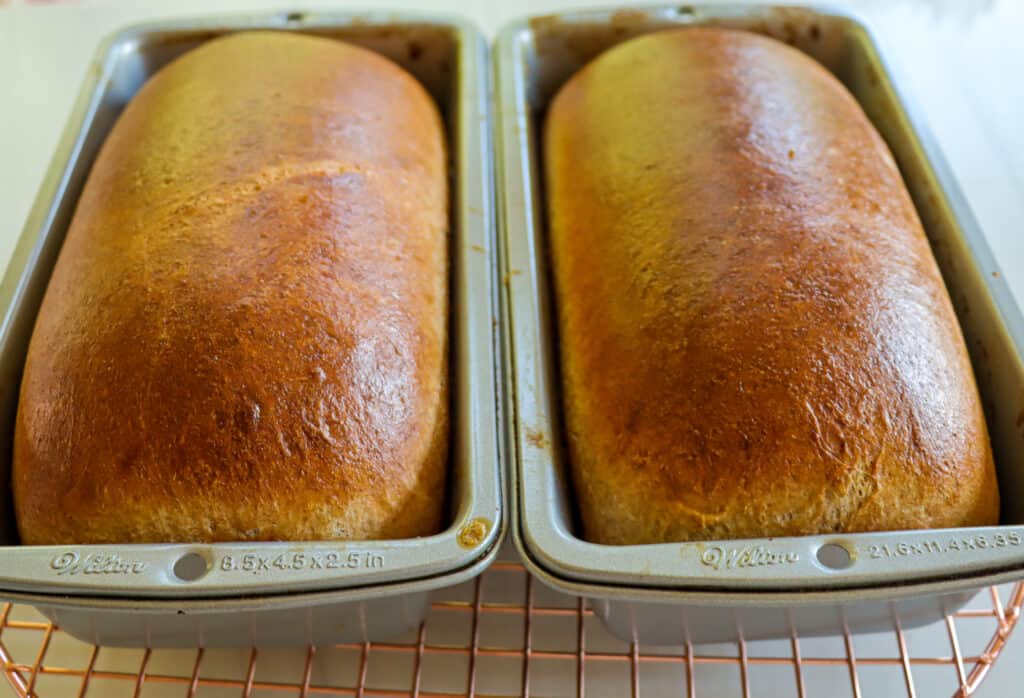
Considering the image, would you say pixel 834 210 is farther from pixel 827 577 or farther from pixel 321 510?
pixel 321 510

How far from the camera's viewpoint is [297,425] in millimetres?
928

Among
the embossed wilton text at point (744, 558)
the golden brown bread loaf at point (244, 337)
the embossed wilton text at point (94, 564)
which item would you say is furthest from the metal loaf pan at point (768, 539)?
the embossed wilton text at point (94, 564)

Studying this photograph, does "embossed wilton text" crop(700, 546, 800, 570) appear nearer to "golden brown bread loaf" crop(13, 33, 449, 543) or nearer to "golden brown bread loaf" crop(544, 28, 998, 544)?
"golden brown bread loaf" crop(544, 28, 998, 544)

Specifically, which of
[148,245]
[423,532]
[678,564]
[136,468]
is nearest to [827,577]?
[678,564]

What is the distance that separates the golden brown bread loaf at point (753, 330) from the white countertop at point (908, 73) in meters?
0.41

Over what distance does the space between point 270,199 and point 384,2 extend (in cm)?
107

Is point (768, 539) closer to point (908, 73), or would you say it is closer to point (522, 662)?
point (522, 662)

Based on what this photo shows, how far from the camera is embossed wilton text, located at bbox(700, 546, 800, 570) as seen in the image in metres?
0.83

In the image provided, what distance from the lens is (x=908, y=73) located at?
1.79 meters

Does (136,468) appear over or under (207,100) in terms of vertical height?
under

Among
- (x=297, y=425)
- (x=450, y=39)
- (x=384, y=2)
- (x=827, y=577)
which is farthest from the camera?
(x=384, y=2)

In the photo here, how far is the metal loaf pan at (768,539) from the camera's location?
0.83 meters

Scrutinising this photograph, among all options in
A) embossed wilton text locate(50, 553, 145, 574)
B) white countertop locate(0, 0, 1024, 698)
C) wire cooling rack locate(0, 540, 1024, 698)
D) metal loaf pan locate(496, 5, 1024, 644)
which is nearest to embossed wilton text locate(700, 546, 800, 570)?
metal loaf pan locate(496, 5, 1024, 644)

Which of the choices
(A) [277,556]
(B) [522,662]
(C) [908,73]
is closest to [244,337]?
(A) [277,556]
